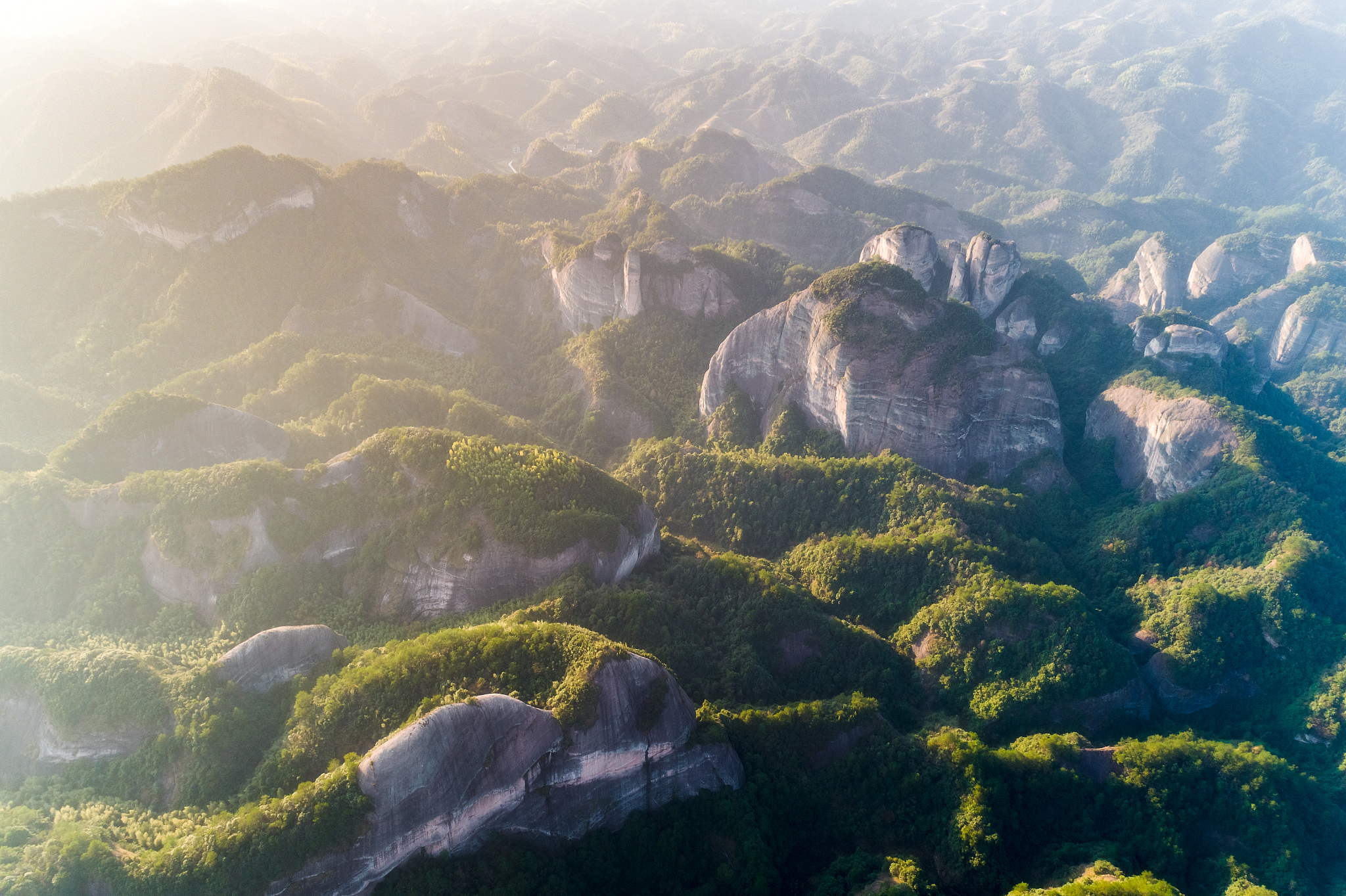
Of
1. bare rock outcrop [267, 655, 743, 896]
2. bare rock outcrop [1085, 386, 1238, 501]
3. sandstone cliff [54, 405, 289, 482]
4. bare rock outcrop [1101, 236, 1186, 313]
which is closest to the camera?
bare rock outcrop [267, 655, 743, 896]

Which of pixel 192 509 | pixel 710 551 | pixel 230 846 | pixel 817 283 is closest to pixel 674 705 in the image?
pixel 230 846

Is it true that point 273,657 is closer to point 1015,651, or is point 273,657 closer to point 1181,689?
point 1015,651

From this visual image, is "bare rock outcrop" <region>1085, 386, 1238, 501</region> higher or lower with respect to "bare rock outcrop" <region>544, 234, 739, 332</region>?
lower

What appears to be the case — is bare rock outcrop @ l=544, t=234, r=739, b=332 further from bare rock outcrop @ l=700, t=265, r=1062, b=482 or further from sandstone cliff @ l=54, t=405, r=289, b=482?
sandstone cliff @ l=54, t=405, r=289, b=482

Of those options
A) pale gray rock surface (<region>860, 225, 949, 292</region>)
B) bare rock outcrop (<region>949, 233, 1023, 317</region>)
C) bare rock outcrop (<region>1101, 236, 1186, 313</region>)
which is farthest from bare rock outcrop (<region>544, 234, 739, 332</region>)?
bare rock outcrop (<region>1101, 236, 1186, 313</region>)

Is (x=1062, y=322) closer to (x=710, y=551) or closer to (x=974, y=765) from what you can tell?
(x=710, y=551)

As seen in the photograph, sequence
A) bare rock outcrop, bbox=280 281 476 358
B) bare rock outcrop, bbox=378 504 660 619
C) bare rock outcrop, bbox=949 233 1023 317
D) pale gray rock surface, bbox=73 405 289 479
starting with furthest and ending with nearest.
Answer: bare rock outcrop, bbox=949 233 1023 317
bare rock outcrop, bbox=280 281 476 358
pale gray rock surface, bbox=73 405 289 479
bare rock outcrop, bbox=378 504 660 619
